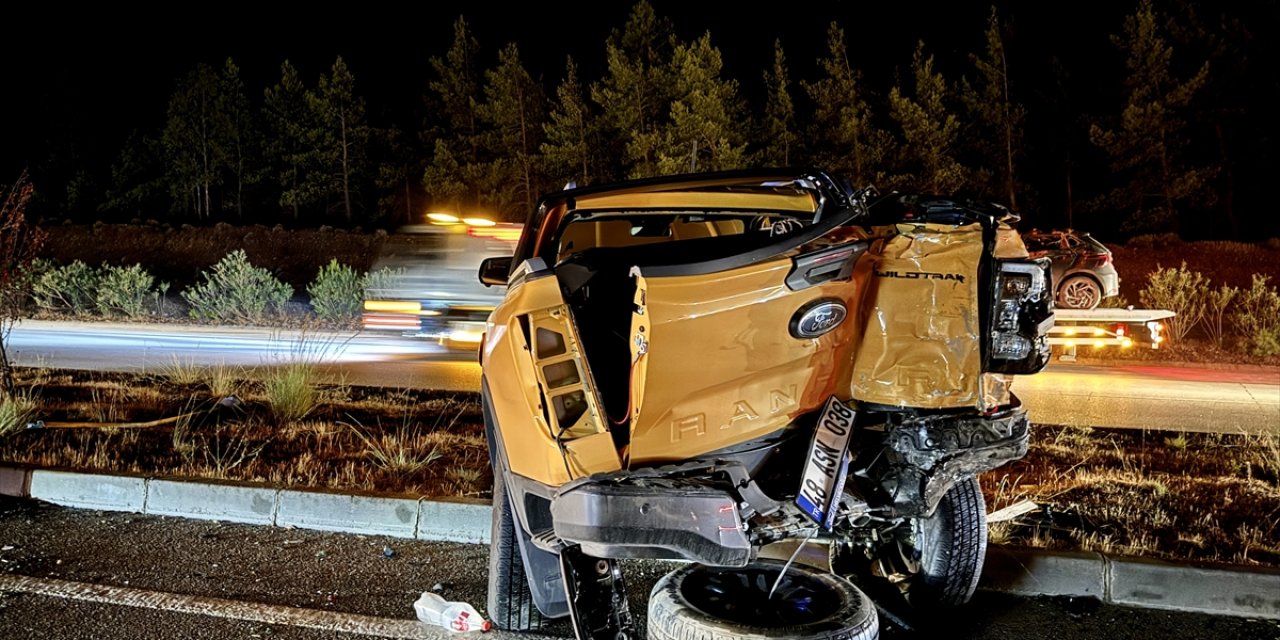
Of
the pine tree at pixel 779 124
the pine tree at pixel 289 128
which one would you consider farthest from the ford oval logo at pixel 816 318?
the pine tree at pixel 289 128

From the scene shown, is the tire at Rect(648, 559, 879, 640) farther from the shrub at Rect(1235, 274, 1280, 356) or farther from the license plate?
the shrub at Rect(1235, 274, 1280, 356)

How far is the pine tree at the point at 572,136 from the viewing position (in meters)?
34.2

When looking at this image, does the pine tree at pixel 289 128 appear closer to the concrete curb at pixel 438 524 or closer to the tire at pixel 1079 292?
the tire at pixel 1079 292

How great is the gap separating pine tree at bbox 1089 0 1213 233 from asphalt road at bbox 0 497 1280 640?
1305 inches

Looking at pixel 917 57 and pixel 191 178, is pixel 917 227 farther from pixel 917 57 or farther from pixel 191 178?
pixel 191 178

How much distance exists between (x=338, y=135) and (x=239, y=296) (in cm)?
2782

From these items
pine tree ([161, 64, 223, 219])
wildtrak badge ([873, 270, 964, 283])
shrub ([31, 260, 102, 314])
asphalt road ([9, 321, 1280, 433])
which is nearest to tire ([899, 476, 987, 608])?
wildtrak badge ([873, 270, 964, 283])

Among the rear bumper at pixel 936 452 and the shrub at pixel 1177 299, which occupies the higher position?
the shrub at pixel 1177 299

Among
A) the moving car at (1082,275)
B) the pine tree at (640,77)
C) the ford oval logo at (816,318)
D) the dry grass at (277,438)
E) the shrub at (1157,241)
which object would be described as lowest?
the dry grass at (277,438)

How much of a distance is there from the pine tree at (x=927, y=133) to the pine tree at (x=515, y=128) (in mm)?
13347

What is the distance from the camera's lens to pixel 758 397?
129 inches

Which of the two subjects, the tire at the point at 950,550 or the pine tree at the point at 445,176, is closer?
the tire at the point at 950,550

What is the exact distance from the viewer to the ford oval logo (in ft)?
10.5

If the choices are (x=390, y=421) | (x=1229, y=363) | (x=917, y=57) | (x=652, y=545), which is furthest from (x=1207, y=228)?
(x=652, y=545)
